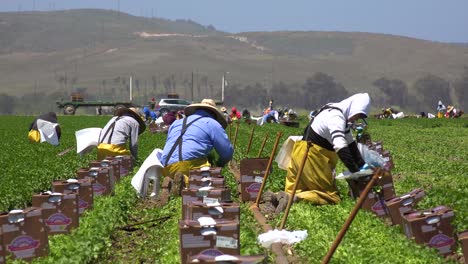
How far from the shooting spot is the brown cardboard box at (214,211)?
7.68 metres

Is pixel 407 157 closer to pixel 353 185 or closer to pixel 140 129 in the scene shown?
pixel 140 129

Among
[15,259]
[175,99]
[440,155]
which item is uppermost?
[15,259]

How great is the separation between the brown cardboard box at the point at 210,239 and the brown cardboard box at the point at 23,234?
1817 mm

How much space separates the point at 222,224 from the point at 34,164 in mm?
10508

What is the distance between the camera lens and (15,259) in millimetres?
7676

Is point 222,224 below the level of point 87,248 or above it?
above

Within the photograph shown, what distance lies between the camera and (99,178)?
38.7 feet

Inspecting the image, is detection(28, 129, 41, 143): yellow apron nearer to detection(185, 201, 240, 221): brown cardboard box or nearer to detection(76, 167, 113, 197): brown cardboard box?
detection(76, 167, 113, 197): brown cardboard box

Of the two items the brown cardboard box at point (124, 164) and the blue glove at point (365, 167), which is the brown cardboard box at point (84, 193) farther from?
the brown cardboard box at point (124, 164)

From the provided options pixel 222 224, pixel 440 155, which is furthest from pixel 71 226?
pixel 440 155

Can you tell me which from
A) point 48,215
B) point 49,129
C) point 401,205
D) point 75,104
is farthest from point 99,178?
point 75,104

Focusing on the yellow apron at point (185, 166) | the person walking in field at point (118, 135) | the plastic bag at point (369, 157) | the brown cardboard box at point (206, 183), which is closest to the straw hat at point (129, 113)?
the person walking in field at point (118, 135)

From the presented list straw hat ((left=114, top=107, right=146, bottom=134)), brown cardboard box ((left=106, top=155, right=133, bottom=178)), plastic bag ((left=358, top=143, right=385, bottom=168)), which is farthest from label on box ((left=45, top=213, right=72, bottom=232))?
straw hat ((left=114, top=107, right=146, bottom=134))

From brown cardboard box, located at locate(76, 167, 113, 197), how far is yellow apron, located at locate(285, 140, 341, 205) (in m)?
2.99
